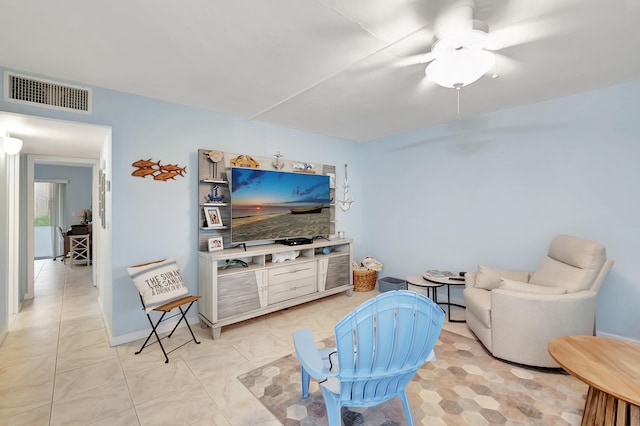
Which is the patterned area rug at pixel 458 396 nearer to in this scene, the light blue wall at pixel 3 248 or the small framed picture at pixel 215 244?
the small framed picture at pixel 215 244

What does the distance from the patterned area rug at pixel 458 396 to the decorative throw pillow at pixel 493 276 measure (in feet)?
2.76

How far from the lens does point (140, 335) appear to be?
2.88 meters

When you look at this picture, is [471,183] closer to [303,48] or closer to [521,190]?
[521,190]

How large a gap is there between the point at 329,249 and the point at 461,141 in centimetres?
231

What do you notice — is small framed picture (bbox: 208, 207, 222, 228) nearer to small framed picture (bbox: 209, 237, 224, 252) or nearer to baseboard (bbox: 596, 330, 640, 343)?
small framed picture (bbox: 209, 237, 224, 252)

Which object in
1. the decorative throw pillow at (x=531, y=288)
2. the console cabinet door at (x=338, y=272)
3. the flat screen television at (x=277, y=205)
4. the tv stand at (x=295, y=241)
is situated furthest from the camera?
the console cabinet door at (x=338, y=272)

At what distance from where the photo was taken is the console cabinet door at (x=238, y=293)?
2.95 m

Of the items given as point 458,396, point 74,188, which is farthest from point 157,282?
point 74,188

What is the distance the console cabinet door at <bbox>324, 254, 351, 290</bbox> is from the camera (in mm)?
3943

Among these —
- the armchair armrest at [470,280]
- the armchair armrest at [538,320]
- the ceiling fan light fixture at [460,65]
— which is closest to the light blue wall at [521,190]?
Result: the armchair armrest at [470,280]

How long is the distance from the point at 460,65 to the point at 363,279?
11.0 feet

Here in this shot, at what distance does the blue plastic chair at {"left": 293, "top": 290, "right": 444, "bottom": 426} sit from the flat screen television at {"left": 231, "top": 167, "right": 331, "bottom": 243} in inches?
84.0

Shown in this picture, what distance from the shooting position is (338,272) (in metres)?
4.06

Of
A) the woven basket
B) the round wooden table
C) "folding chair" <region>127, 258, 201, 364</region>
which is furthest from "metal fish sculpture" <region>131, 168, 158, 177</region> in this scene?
the round wooden table
